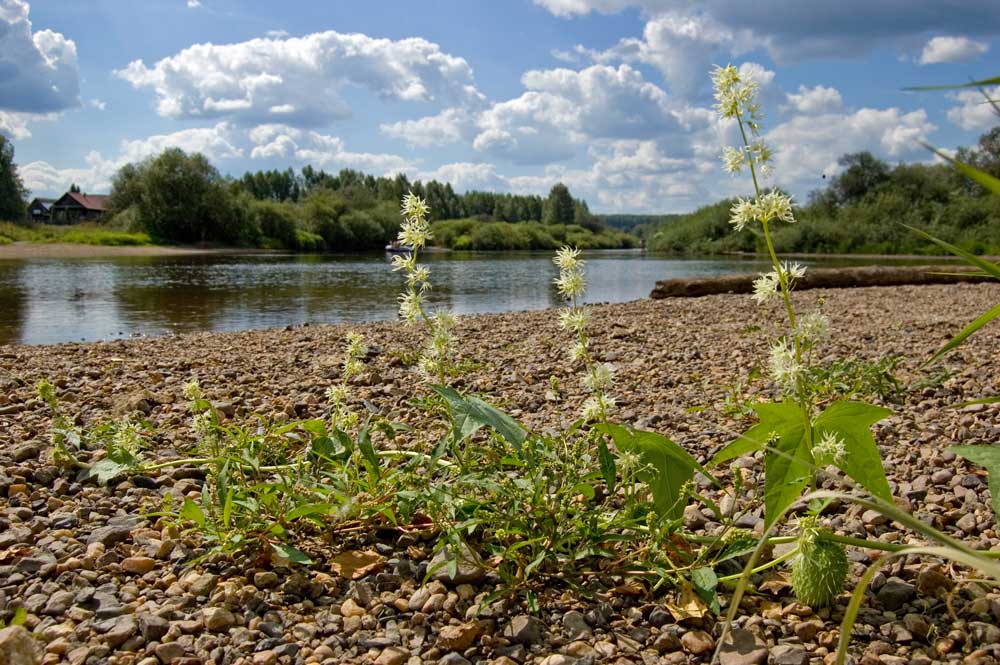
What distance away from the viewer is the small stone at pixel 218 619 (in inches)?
75.4

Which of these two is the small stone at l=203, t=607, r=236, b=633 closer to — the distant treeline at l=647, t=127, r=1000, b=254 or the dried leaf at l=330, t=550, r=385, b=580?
the dried leaf at l=330, t=550, r=385, b=580

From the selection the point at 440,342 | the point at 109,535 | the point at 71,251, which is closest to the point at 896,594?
the point at 440,342

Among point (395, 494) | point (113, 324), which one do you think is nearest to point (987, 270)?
point (395, 494)

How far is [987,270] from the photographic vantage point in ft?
4.18

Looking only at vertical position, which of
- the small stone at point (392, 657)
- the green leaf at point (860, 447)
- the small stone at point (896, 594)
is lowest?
the small stone at point (392, 657)

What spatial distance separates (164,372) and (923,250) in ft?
186

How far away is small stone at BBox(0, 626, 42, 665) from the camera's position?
166cm

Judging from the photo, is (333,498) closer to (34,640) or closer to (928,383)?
(34,640)

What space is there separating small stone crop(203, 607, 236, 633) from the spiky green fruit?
1709mm

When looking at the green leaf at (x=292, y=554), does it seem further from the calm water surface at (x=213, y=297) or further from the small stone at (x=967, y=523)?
the calm water surface at (x=213, y=297)

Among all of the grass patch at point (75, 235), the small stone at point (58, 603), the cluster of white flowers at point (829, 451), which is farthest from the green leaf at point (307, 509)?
the grass patch at point (75, 235)

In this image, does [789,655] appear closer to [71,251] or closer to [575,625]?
[575,625]

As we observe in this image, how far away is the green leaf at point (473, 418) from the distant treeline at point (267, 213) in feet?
71.2

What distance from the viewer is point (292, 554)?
2176 millimetres
